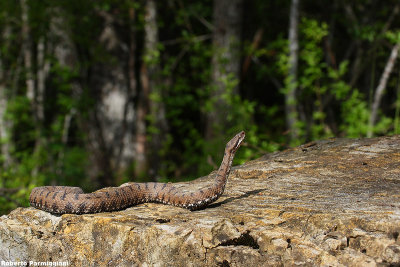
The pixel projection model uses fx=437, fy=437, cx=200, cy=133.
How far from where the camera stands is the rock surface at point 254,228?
3.59 m

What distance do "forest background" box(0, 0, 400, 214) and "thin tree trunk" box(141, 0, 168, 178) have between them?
0.03 m

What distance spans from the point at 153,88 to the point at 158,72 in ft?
1.91

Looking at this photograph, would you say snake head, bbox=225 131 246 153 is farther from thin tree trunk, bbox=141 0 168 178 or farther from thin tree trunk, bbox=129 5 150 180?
thin tree trunk, bbox=129 5 150 180

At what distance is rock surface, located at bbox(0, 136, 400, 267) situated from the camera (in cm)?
359

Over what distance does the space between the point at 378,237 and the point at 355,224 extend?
0.85 ft

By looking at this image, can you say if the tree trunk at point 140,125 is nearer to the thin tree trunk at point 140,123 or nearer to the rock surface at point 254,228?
the thin tree trunk at point 140,123

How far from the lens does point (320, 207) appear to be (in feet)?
13.5

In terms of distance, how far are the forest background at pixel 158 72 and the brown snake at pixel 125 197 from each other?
6.24 metres

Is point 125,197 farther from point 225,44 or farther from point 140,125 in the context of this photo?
point 140,125

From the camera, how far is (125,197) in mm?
5020

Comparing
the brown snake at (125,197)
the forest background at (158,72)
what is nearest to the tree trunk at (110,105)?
the forest background at (158,72)

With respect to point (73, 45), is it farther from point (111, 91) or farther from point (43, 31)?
point (111, 91)

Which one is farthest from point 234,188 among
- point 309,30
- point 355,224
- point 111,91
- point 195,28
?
point 195,28

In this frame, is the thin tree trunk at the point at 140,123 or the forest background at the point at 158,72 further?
the thin tree trunk at the point at 140,123
